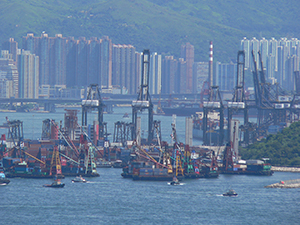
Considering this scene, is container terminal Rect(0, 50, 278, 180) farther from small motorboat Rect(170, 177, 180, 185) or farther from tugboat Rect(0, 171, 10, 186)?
tugboat Rect(0, 171, 10, 186)

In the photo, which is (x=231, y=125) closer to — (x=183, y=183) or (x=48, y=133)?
(x=48, y=133)

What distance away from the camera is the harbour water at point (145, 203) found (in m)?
57.2

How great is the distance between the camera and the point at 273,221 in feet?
188

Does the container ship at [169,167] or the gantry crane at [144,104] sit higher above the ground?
the gantry crane at [144,104]

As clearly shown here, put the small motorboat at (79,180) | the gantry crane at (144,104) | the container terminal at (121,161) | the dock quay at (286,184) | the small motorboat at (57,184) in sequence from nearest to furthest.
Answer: the small motorboat at (57,184), the dock quay at (286,184), the small motorboat at (79,180), the container terminal at (121,161), the gantry crane at (144,104)

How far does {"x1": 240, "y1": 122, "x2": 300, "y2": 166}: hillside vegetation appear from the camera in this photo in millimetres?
92188

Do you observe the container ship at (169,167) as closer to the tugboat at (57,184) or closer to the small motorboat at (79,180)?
the small motorboat at (79,180)

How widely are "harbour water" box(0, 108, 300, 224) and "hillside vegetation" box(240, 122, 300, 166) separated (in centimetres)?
1410

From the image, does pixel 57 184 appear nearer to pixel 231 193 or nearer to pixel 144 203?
pixel 144 203

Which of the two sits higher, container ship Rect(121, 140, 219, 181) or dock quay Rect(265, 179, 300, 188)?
container ship Rect(121, 140, 219, 181)

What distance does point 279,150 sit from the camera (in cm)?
9450

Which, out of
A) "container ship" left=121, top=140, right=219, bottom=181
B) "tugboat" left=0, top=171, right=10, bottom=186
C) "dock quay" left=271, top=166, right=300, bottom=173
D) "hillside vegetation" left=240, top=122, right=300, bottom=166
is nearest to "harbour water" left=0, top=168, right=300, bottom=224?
"tugboat" left=0, top=171, right=10, bottom=186

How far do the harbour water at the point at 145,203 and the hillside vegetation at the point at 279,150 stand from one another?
14.1 m

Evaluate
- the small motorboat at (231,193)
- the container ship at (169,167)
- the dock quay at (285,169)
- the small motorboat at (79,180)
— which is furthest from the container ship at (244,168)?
the small motorboat at (79,180)
